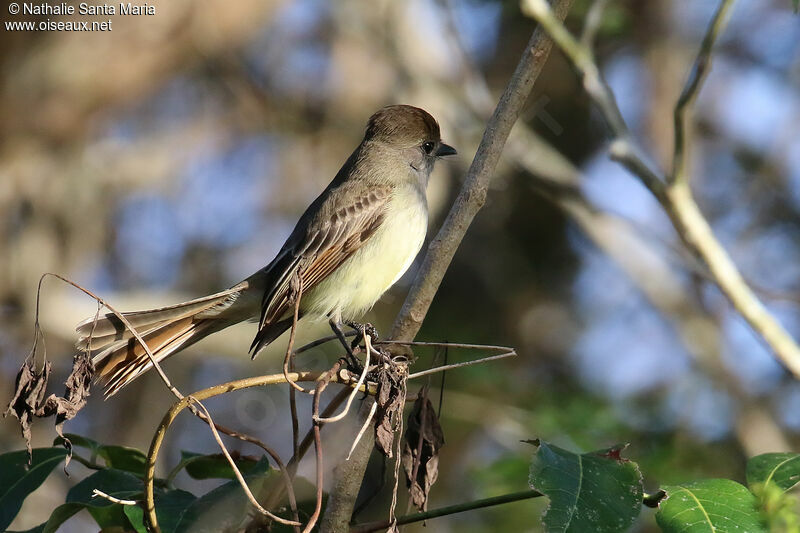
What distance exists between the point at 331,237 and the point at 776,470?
2.66m

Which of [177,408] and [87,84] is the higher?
[87,84]

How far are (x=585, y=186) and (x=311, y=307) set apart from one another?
230 cm

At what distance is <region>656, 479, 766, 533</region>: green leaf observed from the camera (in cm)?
187

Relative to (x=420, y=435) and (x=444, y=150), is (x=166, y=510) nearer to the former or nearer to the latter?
(x=420, y=435)

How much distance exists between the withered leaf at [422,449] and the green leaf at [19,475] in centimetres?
102

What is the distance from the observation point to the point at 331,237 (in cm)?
429

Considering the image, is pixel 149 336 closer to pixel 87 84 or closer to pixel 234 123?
pixel 87 84

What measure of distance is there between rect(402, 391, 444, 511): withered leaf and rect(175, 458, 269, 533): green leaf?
0.39 meters

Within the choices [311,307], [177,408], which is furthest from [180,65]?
[177,408]

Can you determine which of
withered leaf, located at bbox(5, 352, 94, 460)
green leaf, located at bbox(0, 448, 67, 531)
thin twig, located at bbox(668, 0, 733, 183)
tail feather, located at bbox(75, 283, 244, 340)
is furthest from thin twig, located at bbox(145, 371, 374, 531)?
thin twig, located at bbox(668, 0, 733, 183)

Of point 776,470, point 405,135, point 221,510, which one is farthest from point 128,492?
point 405,135

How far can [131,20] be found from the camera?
27.3 ft

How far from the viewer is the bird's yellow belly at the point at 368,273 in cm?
422

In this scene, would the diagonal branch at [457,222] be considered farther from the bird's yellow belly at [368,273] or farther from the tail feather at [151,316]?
the bird's yellow belly at [368,273]
